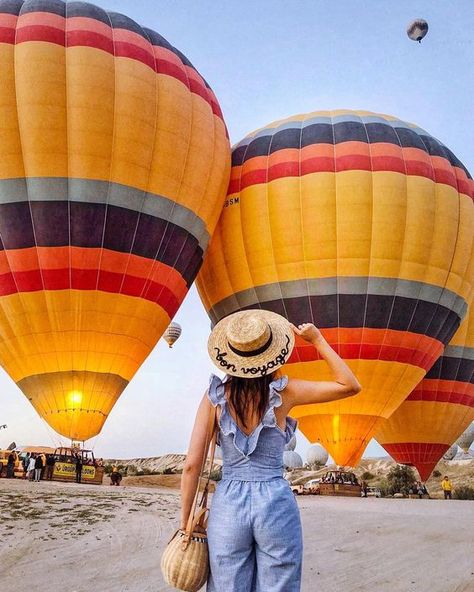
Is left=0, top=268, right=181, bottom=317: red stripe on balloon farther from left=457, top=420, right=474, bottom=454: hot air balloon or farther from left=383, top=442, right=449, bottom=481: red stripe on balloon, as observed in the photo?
left=457, top=420, right=474, bottom=454: hot air balloon

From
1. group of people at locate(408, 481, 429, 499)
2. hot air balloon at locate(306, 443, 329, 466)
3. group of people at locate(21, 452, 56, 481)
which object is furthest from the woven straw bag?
hot air balloon at locate(306, 443, 329, 466)

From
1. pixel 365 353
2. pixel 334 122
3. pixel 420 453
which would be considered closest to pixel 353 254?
pixel 365 353

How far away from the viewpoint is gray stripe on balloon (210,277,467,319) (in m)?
14.6

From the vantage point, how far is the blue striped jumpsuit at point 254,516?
2406 mm

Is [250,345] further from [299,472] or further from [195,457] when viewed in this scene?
[299,472]

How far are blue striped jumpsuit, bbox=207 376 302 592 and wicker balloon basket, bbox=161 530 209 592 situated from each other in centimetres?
7

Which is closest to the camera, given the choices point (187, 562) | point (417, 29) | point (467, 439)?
point (187, 562)

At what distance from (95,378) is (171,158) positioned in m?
5.20

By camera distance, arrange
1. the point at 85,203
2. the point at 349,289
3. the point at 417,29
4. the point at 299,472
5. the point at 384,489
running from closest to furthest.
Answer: the point at 85,203 < the point at 349,289 < the point at 384,489 < the point at 417,29 < the point at 299,472

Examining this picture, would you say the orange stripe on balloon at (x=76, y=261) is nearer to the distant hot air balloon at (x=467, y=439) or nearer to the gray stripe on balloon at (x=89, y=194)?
the gray stripe on balloon at (x=89, y=194)

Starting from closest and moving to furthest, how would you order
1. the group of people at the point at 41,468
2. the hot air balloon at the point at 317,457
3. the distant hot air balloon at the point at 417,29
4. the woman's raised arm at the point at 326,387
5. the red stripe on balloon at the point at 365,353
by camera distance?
the woman's raised arm at the point at 326,387 → the red stripe on balloon at the point at 365,353 → the group of people at the point at 41,468 → the distant hot air balloon at the point at 417,29 → the hot air balloon at the point at 317,457

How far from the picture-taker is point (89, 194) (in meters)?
12.6

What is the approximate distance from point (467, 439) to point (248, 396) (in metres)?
44.7

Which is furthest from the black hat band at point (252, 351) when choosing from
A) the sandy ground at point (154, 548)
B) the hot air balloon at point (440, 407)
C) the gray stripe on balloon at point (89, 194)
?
the hot air balloon at point (440, 407)
